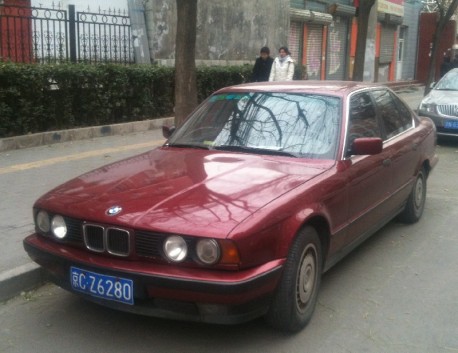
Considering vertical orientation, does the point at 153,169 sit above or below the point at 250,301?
above

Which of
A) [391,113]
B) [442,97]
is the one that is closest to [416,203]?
[391,113]

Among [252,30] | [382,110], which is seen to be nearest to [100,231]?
[382,110]

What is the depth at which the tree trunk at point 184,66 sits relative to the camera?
26.1 feet

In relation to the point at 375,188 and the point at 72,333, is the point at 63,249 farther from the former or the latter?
the point at 375,188

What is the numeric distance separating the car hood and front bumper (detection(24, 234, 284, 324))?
0.23 m

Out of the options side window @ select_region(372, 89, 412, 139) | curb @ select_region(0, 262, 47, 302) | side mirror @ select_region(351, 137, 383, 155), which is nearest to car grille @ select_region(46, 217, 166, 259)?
curb @ select_region(0, 262, 47, 302)

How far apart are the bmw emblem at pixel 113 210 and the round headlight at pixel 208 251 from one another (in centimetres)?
56

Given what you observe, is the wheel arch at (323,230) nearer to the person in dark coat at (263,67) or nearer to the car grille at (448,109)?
the car grille at (448,109)

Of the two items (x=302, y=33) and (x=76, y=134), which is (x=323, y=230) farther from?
(x=302, y=33)

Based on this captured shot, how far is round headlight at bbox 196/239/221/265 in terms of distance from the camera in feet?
10.6

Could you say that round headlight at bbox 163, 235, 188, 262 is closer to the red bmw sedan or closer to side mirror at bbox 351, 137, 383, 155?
the red bmw sedan

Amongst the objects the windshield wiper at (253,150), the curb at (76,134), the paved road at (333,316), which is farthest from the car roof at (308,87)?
the curb at (76,134)

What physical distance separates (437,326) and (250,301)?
1.48 metres

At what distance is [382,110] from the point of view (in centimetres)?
557
